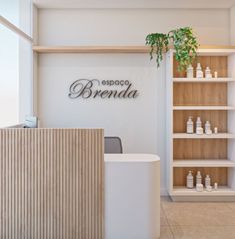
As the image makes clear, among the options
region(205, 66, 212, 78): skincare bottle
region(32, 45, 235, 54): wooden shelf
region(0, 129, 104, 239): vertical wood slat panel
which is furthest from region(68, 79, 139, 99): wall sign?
region(0, 129, 104, 239): vertical wood slat panel

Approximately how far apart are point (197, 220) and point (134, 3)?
309 centimetres

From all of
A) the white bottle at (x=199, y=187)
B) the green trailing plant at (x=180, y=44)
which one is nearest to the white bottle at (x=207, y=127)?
the white bottle at (x=199, y=187)

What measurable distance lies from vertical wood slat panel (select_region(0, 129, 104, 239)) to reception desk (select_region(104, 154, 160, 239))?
0.25 feet

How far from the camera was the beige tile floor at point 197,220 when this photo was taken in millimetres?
3570

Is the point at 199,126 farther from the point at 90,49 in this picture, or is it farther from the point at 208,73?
the point at 90,49

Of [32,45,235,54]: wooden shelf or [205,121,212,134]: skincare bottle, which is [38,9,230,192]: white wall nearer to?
[32,45,235,54]: wooden shelf

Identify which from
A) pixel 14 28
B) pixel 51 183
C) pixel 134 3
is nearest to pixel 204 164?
pixel 51 183

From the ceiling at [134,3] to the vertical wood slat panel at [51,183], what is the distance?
241 centimetres

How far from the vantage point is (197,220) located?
400 cm

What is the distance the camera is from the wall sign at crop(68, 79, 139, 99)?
5129mm

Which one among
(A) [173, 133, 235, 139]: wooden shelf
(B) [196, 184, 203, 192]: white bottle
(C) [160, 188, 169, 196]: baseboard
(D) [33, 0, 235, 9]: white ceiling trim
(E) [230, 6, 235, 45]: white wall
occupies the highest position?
(D) [33, 0, 235, 9]: white ceiling trim

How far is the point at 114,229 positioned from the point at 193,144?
2.31 meters

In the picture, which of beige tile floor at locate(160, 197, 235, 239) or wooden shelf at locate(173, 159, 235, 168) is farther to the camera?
wooden shelf at locate(173, 159, 235, 168)

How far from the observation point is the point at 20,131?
319 cm
